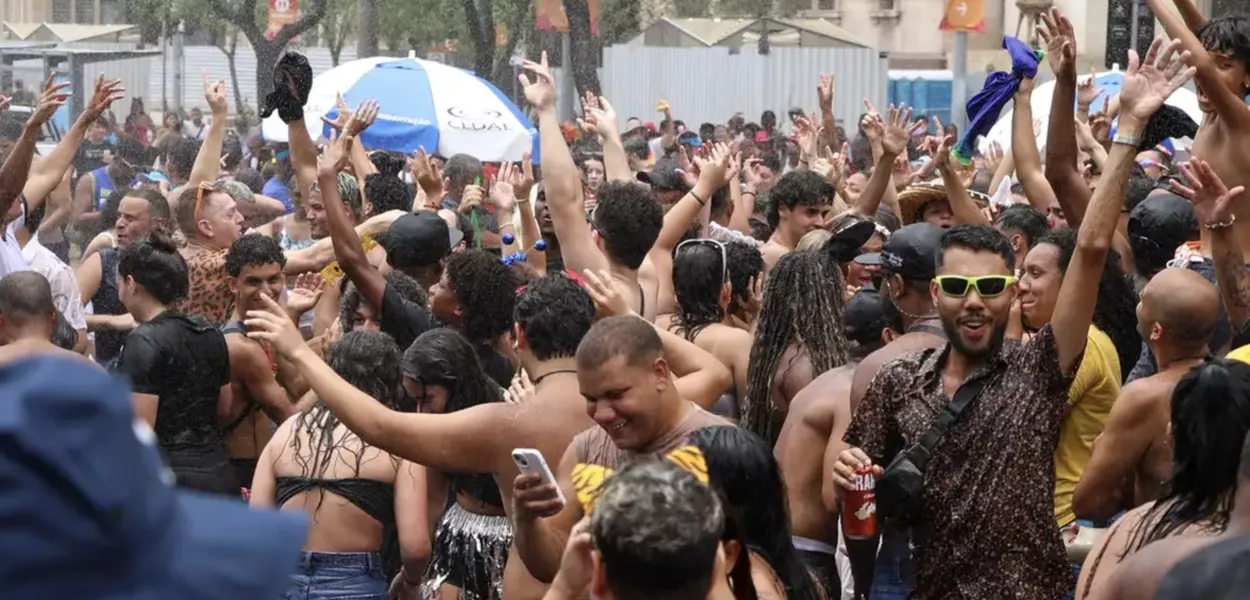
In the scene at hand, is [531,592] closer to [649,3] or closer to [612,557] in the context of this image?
[612,557]

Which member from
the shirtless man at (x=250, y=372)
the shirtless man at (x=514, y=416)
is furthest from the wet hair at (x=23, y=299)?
the shirtless man at (x=514, y=416)

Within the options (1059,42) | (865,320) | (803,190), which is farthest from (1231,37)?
(803,190)

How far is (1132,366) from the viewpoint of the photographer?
6559mm

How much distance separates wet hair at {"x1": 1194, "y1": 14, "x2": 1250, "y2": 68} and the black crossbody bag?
6.90 feet

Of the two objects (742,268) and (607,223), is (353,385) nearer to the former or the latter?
(607,223)

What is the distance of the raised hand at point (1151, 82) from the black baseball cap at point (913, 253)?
30.7 inches

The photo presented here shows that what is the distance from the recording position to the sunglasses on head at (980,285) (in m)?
4.50

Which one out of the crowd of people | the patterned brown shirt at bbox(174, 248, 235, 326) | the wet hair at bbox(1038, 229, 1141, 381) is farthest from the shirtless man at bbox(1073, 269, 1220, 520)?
the patterned brown shirt at bbox(174, 248, 235, 326)

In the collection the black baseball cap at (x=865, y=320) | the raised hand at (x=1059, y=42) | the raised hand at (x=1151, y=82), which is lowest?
the black baseball cap at (x=865, y=320)

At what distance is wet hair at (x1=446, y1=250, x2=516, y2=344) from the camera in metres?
6.28

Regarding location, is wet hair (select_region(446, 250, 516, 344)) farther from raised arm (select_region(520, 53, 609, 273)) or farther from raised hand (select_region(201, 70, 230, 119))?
raised hand (select_region(201, 70, 230, 119))

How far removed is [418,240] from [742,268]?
1403mm

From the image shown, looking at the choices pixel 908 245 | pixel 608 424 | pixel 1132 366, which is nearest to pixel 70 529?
pixel 608 424

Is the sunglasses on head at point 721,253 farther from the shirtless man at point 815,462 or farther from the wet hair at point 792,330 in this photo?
the shirtless man at point 815,462
